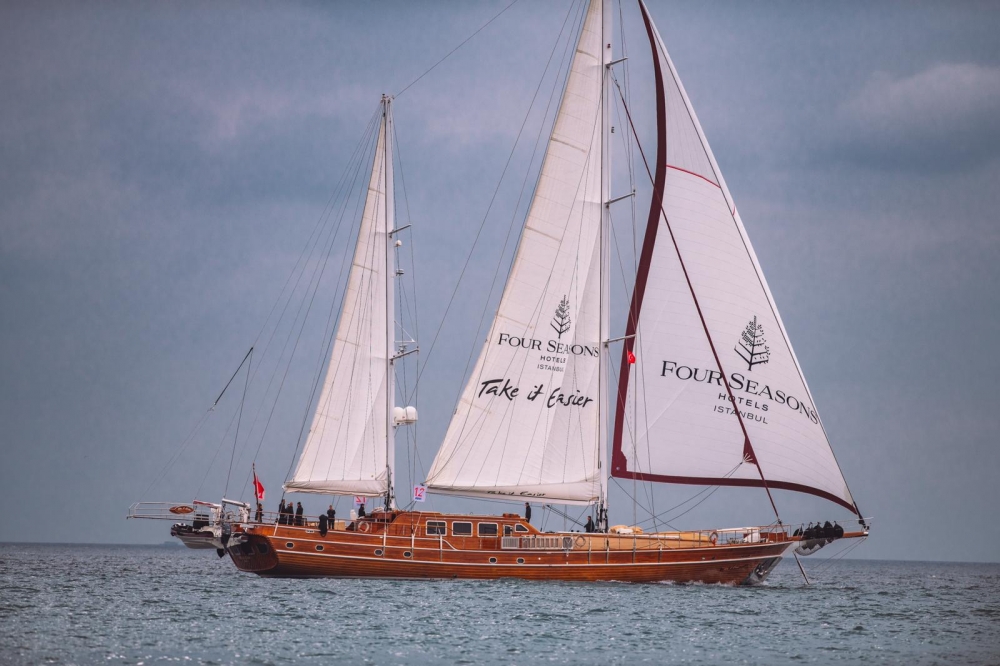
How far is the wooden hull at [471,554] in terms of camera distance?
121ft

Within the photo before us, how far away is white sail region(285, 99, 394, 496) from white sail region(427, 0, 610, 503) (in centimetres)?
318

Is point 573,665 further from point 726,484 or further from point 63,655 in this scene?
point 726,484

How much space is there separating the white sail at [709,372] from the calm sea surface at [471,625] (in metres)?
4.19

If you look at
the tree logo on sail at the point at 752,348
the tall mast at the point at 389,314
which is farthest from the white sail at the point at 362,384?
the tree logo on sail at the point at 752,348

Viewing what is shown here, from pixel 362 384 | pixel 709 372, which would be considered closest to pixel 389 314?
pixel 362 384

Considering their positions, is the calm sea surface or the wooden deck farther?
the wooden deck

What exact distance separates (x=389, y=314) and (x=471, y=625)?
16.0 m

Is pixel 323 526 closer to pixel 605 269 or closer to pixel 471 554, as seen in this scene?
pixel 471 554

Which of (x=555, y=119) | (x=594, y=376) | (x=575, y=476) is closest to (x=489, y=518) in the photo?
(x=575, y=476)

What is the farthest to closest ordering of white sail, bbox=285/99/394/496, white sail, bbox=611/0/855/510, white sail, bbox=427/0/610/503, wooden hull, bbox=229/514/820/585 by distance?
white sail, bbox=285/99/394/496
white sail, bbox=427/0/610/503
white sail, bbox=611/0/855/510
wooden hull, bbox=229/514/820/585

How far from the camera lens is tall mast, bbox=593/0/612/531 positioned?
1503 inches

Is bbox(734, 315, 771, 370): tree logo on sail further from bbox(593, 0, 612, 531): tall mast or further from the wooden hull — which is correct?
the wooden hull

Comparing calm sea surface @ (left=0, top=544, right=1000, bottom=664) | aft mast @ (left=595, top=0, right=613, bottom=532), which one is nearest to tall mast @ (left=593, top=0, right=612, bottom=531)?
aft mast @ (left=595, top=0, right=613, bottom=532)

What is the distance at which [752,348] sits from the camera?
1501 inches
